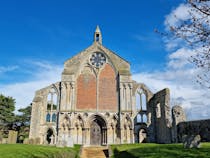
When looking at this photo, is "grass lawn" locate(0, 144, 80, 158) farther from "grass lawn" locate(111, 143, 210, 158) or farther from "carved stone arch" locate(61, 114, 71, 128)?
"carved stone arch" locate(61, 114, 71, 128)

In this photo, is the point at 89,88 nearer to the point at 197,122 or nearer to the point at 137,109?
the point at 137,109

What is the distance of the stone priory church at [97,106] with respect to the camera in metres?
31.3

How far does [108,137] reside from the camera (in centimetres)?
3156

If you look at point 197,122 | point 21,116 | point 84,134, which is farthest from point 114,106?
point 21,116

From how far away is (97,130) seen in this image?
32812 mm

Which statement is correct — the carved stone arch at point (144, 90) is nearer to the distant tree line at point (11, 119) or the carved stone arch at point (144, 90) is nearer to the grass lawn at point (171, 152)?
the grass lawn at point (171, 152)

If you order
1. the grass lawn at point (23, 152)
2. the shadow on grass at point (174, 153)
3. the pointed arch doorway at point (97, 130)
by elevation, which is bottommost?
the shadow on grass at point (174, 153)

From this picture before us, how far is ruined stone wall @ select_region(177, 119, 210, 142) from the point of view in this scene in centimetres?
2424

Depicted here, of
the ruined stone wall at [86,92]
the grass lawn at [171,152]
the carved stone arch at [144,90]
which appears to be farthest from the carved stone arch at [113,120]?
the grass lawn at [171,152]

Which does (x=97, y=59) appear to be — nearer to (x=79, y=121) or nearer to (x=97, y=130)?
(x=79, y=121)

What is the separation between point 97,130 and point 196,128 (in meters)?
13.4

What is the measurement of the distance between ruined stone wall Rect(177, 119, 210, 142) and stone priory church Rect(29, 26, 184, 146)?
2.51 m

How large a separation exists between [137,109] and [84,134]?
8254 millimetres

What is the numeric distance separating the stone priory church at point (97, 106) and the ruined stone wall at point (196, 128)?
2.51m
